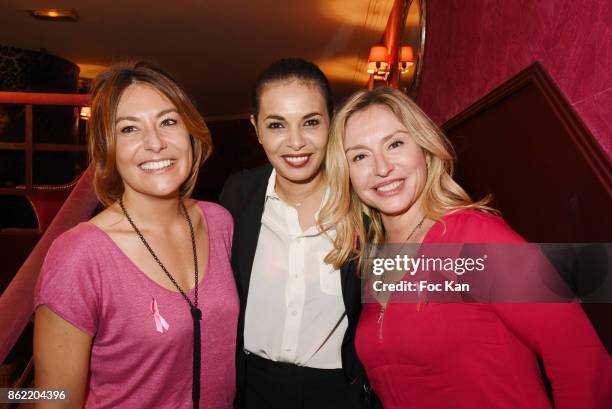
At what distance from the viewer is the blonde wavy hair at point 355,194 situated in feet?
5.12

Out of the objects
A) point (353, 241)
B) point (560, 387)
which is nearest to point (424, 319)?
point (560, 387)

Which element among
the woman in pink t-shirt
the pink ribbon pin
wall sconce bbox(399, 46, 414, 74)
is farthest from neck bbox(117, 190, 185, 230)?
wall sconce bbox(399, 46, 414, 74)

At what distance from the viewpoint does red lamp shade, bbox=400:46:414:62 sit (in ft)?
13.6

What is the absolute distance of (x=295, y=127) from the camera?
1.88 metres

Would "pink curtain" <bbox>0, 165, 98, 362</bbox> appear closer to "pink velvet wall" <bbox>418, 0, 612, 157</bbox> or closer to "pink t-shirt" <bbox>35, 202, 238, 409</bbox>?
"pink t-shirt" <bbox>35, 202, 238, 409</bbox>

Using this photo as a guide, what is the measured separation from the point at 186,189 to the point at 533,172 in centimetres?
137

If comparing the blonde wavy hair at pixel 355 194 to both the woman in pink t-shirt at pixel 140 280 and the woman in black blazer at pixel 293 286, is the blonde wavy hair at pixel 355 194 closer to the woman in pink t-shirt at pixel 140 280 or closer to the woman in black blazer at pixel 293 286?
the woman in black blazer at pixel 293 286

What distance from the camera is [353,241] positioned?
5.86 ft

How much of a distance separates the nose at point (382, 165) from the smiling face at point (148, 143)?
69 cm

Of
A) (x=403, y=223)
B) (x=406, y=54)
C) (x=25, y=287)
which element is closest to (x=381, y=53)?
(x=406, y=54)

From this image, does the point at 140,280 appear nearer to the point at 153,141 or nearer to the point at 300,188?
the point at 153,141

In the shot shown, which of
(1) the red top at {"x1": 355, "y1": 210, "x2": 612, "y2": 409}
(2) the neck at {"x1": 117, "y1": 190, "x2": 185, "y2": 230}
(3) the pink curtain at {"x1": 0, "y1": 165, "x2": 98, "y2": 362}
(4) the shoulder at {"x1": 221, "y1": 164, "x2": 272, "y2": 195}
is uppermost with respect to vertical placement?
(4) the shoulder at {"x1": 221, "y1": 164, "x2": 272, "y2": 195}

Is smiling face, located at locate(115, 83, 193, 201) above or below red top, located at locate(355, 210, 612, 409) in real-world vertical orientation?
above

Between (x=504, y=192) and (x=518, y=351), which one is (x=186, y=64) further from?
(x=518, y=351)
